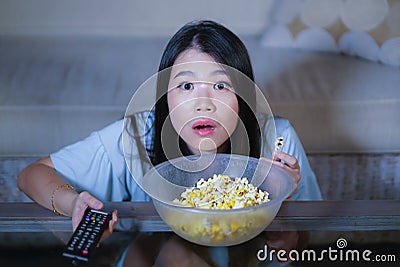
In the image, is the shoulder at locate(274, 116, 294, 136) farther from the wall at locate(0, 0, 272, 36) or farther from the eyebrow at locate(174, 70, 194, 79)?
the wall at locate(0, 0, 272, 36)

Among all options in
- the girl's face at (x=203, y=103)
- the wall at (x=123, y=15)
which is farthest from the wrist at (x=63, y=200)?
the wall at (x=123, y=15)

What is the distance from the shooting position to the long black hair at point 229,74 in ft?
3.94

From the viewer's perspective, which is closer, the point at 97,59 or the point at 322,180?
the point at 322,180

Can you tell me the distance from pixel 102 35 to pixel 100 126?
604mm

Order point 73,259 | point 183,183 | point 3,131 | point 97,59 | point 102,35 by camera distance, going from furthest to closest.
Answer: point 102,35
point 97,59
point 3,131
point 183,183
point 73,259

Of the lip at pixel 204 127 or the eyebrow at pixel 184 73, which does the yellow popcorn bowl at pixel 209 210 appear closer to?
the lip at pixel 204 127

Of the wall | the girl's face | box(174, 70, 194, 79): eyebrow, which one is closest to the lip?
the girl's face

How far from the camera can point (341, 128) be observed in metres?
1.62

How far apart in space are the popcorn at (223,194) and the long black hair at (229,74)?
20cm

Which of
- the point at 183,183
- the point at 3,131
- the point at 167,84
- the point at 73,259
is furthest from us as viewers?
the point at 3,131

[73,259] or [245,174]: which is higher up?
[245,174]

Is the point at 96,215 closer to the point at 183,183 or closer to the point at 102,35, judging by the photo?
the point at 183,183

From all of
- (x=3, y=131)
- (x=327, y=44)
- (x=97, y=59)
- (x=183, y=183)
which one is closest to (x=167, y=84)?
(x=183, y=183)

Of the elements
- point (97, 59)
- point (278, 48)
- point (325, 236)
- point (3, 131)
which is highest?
point (278, 48)
